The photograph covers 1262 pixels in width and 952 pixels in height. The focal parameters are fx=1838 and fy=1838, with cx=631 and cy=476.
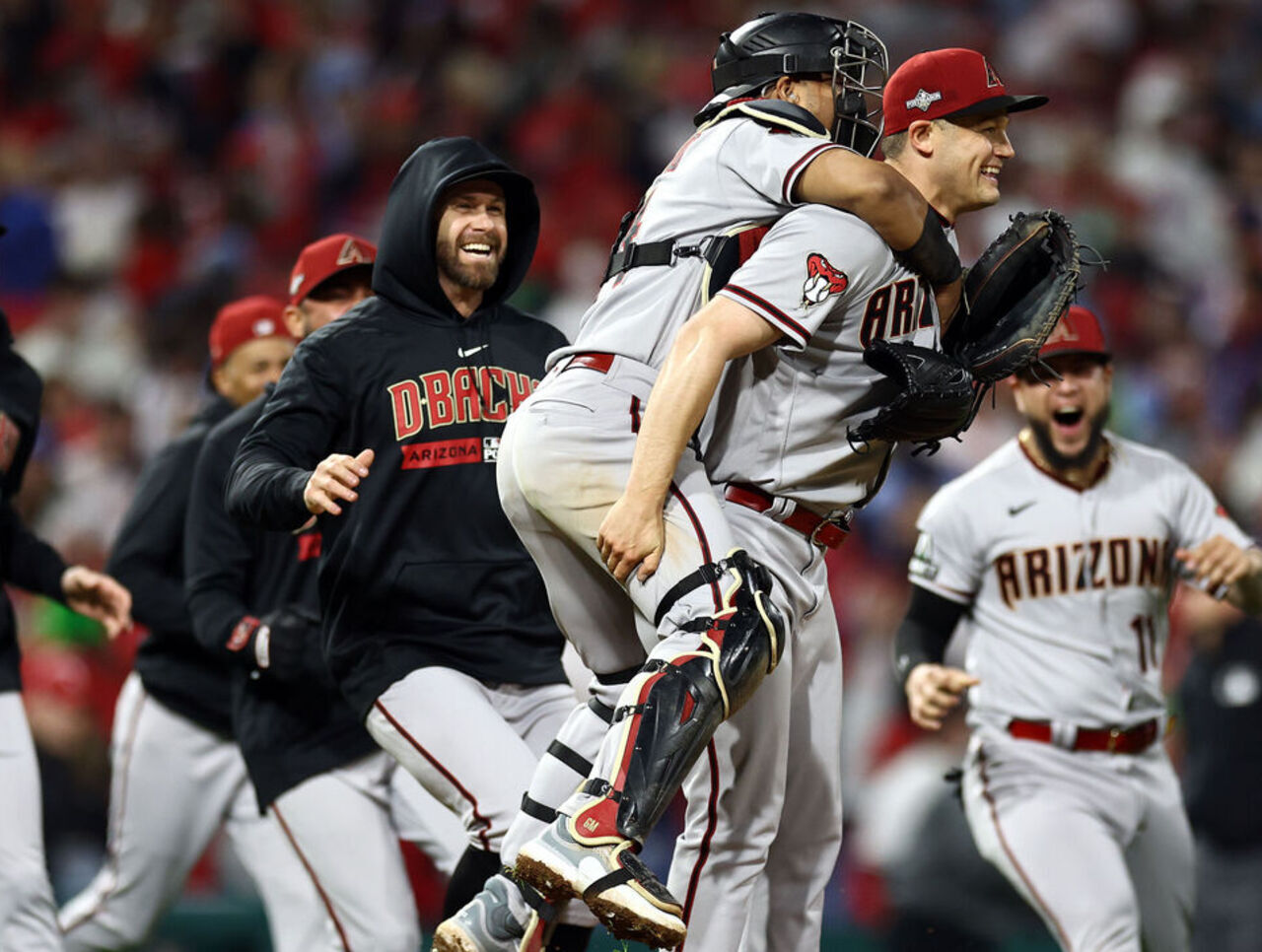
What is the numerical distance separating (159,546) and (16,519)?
1.86ft

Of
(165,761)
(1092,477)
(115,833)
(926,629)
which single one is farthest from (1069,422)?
(115,833)

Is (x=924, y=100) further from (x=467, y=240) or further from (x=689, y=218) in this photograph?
(x=467, y=240)

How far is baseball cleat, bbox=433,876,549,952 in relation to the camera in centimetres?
371

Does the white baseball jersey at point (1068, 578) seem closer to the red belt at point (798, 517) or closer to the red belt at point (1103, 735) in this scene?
the red belt at point (1103, 735)

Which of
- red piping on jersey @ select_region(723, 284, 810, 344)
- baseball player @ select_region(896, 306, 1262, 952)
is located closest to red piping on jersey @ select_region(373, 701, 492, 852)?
red piping on jersey @ select_region(723, 284, 810, 344)

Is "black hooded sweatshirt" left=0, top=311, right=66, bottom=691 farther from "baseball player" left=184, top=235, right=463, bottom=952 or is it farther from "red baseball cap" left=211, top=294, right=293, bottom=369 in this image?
"red baseball cap" left=211, top=294, right=293, bottom=369

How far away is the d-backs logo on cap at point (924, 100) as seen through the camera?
13.6 ft

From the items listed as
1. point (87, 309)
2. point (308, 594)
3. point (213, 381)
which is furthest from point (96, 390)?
point (308, 594)

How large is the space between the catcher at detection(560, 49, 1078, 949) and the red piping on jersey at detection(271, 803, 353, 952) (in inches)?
55.5

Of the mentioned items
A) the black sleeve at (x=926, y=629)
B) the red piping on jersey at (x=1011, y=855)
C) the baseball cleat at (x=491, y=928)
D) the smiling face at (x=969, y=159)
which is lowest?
the red piping on jersey at (x=1011, y=855)

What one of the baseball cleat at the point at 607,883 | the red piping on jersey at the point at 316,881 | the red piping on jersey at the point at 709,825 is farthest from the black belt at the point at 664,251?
the red piping on jersey at the point at 316,881

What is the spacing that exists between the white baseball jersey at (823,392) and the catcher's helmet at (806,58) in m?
0.45

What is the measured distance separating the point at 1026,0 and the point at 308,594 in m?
8.52

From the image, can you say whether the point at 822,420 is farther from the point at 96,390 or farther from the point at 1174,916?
the point at 96,390
